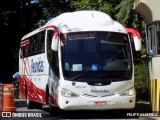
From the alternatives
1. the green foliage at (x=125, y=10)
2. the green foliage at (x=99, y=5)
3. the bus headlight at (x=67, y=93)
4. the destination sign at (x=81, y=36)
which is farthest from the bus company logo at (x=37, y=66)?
the green foliage at (x=99, y=5)

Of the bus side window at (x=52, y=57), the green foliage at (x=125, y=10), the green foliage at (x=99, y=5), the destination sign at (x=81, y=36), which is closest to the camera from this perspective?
the destination sign at (x=81, y=36)

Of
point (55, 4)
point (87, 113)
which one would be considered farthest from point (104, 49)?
point (55, 4)

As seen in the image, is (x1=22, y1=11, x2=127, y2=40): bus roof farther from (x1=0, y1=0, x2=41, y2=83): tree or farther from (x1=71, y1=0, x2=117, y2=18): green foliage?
(x1=0, y1=0, x2=41, y2=83): tree

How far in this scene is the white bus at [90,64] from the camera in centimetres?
1562

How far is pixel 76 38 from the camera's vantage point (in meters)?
16.3

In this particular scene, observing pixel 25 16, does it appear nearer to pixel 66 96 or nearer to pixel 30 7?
pixel 30 7

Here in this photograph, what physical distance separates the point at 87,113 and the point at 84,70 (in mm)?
3616

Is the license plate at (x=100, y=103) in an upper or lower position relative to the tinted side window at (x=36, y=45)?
lower

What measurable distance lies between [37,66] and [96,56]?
465 centimetres

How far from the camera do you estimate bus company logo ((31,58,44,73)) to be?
1923 centimetres

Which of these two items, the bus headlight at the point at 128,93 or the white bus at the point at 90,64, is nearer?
the white bus at the point at 90,64

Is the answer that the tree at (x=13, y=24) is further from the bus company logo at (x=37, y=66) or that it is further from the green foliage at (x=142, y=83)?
the bus company logo at (x=37, y=66)

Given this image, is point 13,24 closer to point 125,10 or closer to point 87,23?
point 125,10

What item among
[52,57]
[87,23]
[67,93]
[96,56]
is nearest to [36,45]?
[52,57]
